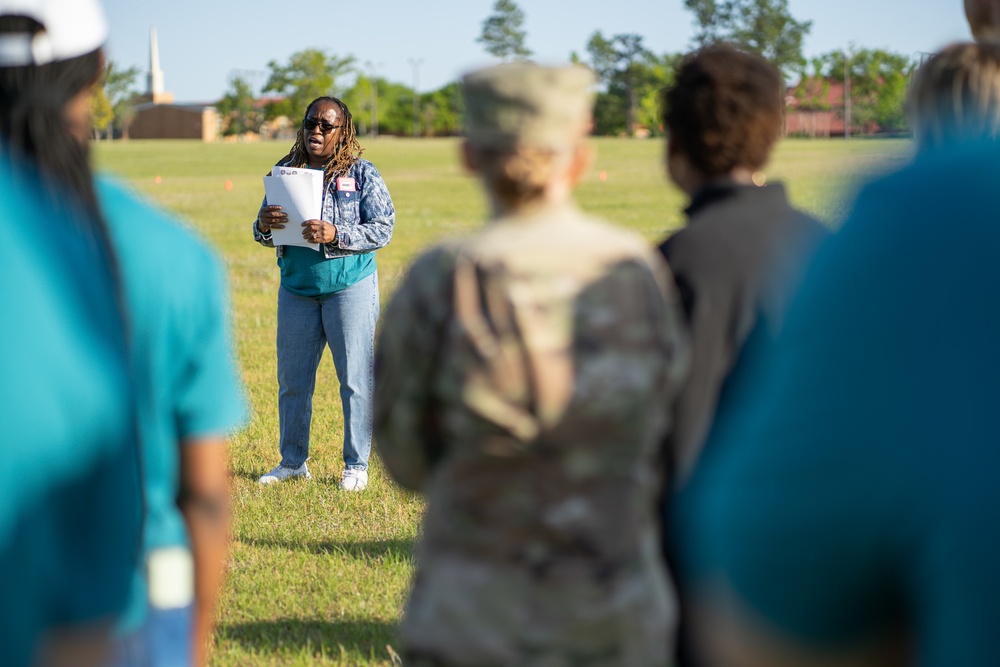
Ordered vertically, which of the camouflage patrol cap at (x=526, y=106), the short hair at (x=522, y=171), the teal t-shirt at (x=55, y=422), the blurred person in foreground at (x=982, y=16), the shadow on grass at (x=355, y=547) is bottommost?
the shadow on grass at (x=355, y=547)

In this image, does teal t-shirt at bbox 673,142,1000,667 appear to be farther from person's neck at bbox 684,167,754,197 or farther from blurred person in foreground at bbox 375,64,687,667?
person's neck at bbox 684,167,754,197

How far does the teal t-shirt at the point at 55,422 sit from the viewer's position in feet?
5.23

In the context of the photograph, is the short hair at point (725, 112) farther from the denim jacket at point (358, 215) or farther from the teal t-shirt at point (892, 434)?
the denim jacket at point (358, 215)

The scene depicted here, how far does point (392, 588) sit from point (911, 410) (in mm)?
4597

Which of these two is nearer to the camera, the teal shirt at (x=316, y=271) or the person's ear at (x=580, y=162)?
the person's ear at (x=580, y=162)

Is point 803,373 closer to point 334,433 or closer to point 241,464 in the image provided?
point 241,464

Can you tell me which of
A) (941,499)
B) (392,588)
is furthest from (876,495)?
(392,588)

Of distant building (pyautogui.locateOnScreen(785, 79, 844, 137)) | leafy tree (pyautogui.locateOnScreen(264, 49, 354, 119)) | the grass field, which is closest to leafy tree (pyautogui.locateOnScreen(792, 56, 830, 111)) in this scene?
distant building (pyautogui.locateOnScreen(785, 79, 844, 137))

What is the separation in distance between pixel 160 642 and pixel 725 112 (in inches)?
77.8

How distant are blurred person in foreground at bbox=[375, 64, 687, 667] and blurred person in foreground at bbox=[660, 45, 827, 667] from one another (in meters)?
0.50

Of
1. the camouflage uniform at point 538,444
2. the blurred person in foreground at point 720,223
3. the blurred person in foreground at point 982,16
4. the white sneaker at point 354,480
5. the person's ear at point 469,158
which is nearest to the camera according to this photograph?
the blurred person in foreground at point 982,16

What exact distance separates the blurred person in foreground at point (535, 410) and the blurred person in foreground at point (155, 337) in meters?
0.44

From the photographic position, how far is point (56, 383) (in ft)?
5.28

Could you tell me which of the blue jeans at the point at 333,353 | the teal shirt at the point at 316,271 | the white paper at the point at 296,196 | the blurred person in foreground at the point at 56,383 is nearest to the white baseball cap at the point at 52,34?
the blurred person in foreground at the point at 56,383
